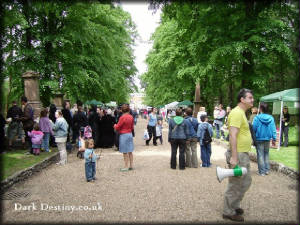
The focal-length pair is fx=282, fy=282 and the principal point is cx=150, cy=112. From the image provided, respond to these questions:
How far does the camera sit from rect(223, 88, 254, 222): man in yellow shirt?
4438 millimetres

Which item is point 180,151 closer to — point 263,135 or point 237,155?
point 263,135

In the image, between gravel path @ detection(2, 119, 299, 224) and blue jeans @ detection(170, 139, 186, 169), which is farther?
blue jeans @ detection(170, 139, 186, 169)

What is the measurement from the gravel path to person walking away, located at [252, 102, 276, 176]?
0.30m

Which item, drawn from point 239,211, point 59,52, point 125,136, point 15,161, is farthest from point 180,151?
point 59,52

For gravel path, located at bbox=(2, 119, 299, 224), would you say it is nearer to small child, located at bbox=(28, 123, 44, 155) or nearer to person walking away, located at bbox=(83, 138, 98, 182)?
person walking away, located at bbox=(83, 138, 98, 182)

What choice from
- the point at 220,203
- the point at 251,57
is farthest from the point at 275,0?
the point at 251,57

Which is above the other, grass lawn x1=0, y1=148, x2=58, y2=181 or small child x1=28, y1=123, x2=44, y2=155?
small child x1=28, y1=123, x2=44, y2=155

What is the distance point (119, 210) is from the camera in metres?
4.93

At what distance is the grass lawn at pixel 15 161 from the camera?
726 cm

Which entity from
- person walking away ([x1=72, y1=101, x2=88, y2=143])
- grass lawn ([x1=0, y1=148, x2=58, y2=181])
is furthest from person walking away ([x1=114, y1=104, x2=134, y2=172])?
person walking away ([x1=72, y1=101, x2=88, y2=143])

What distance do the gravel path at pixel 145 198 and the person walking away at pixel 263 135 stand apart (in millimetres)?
304

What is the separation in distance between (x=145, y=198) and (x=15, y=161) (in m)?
5.08

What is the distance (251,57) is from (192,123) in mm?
8308

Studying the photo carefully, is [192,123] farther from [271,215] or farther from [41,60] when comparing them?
[41,60]
